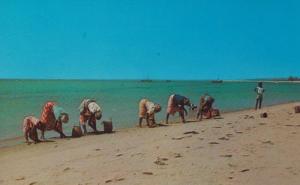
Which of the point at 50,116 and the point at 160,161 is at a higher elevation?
the point at 50,116

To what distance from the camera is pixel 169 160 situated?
9.49 m

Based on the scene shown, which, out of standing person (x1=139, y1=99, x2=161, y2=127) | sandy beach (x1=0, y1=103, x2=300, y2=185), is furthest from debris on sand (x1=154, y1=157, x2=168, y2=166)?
standing person (x1=139, y1=99, x2=161, y2=127)

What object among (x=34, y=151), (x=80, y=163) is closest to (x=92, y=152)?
(x=80, y=163)

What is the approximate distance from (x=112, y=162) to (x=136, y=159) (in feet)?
1.56

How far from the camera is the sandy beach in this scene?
26.7 feet

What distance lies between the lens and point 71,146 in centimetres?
1334

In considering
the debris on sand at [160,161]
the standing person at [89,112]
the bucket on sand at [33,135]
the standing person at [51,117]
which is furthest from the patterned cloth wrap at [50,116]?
the debris on sand at [160,161]

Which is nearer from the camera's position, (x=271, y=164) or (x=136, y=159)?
(x=271, y=164)

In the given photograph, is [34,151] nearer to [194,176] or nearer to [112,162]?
[112,162]

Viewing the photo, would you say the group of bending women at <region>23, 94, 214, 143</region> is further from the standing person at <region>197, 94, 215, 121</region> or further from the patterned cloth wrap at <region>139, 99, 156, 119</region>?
the standing person at <region>197, 94, 215, 121</region>

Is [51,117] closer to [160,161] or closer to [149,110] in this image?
[149,110]

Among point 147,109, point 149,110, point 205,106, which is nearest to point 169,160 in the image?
point 149,110

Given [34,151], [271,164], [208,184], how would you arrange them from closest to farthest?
[208,184], [271,164], [34,151]

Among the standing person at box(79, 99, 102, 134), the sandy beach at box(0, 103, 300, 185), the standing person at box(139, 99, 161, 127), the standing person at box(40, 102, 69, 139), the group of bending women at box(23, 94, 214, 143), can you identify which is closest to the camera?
the sandy beach at box(0, 103, 300, 185)
